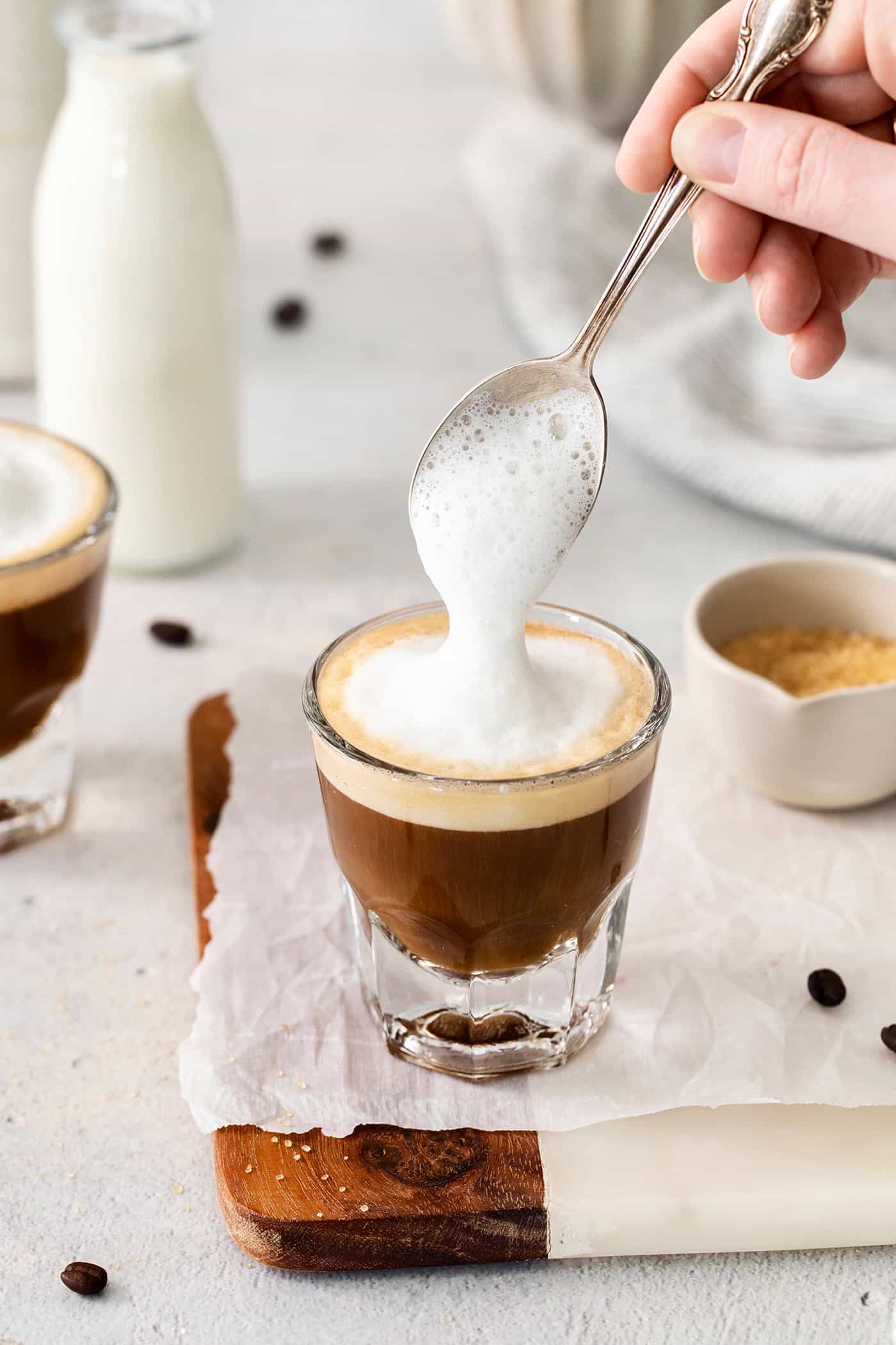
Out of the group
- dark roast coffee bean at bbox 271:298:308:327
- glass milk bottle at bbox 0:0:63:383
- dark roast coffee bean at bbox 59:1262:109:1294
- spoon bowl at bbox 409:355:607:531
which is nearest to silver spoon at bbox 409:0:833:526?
spoon bowl at bbox 409:355:607:531

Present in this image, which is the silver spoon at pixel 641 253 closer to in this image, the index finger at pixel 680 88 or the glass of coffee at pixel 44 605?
the index finger at pixel 680 88

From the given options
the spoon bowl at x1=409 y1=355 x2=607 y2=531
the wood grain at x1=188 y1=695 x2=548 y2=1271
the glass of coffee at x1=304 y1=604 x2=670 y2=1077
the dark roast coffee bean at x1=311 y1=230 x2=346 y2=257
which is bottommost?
the dark roast coffee bean at x1=311 y1=230 x2=346 y2=257

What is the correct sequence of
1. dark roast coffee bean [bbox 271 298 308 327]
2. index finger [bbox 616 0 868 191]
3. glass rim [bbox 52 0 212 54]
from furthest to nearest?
dark roast coffee bean [bbox 271 298 308 327], glass rim [bbox 52 0 212 54], index finger [bbox 616 0 868 191]

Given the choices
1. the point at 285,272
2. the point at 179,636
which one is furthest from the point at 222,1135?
the point at 285,272

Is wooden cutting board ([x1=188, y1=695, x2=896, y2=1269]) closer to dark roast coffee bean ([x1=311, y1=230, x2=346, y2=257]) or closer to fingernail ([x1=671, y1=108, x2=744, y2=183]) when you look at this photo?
fingernail ([x1=671, y1=108, x2=744, y2=183])

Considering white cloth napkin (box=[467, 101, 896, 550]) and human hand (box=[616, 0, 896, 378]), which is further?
white cloth napkin (box=[467, 101, 896, 550])
